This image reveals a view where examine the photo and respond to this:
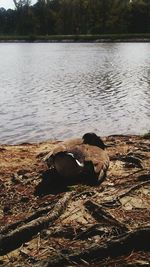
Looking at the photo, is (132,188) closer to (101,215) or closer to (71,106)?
(101,215)

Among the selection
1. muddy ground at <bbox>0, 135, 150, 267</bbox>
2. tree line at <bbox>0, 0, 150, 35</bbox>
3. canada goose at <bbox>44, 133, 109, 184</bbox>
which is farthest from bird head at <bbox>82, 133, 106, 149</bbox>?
tree line at <bbox>0, 0, 150, 35</bbox>

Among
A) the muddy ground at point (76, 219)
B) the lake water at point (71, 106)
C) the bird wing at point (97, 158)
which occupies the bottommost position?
the lake water at point (71, 106)

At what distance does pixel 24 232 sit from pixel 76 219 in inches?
39.1

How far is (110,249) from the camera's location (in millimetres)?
5828

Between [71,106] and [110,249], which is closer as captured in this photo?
[110,249]

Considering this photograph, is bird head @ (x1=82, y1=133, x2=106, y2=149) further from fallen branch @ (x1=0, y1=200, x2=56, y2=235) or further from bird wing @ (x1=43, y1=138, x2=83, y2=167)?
fallen branch @ (x1=0, y1=200, x2=56, y2=235)

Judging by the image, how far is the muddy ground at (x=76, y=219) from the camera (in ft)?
19.1

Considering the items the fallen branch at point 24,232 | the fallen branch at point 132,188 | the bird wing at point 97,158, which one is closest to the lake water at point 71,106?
the bird wing at point 97,158

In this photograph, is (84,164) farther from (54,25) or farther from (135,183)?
(54,25)

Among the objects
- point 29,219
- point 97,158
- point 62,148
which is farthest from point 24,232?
point 97,158

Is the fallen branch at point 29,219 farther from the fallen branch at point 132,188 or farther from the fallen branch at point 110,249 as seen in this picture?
the fallen branch at point 132,188

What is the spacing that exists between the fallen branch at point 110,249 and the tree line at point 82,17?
453 ft

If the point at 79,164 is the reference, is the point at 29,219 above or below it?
below

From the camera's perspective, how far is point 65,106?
2425 cm
